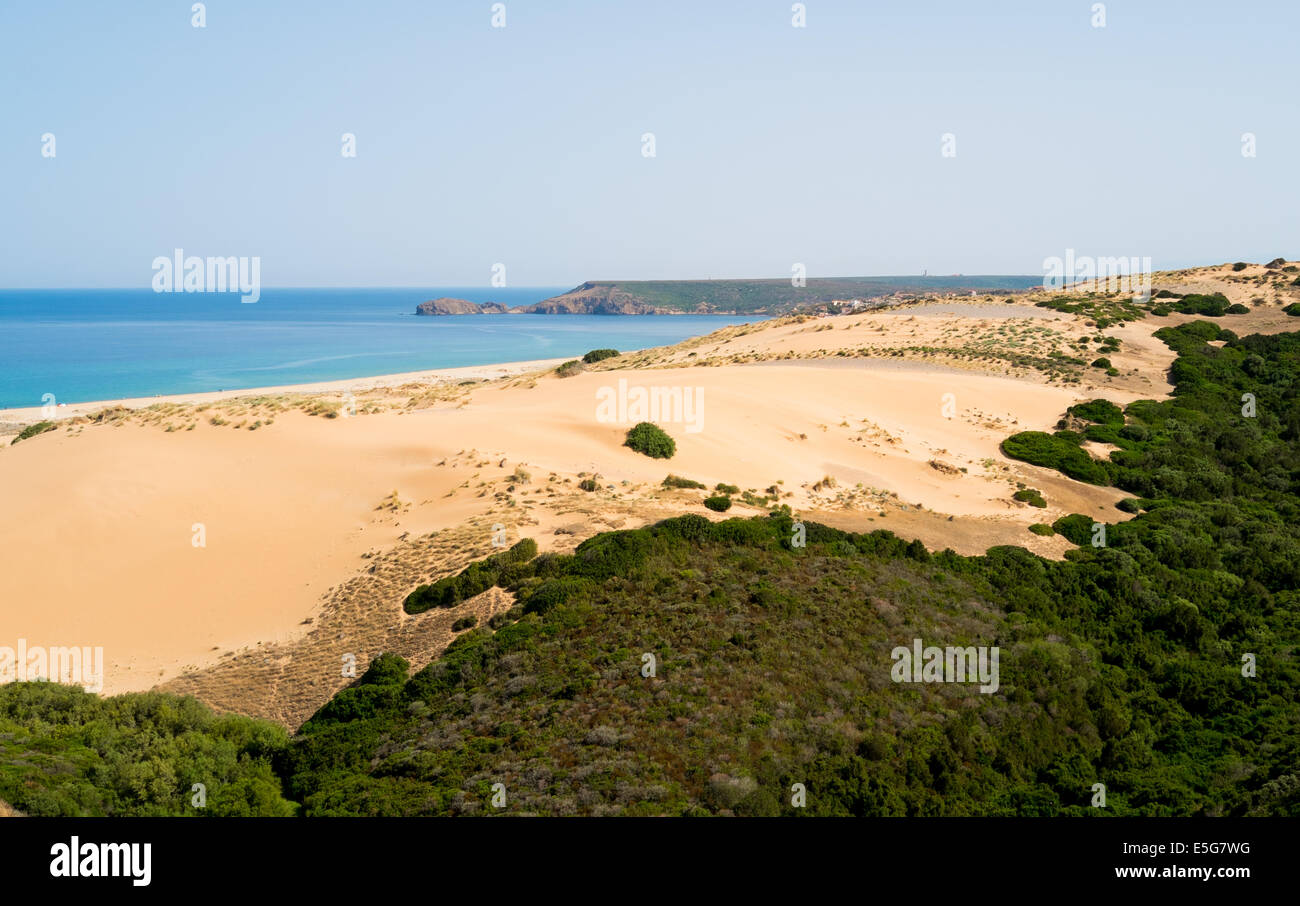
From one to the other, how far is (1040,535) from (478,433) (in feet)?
64.3

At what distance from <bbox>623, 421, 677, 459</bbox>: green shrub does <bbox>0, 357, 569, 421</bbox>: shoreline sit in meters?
32.4

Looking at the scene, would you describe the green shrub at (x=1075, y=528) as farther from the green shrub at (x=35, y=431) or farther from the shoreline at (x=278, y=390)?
the shoreline at (x=278, y=390)

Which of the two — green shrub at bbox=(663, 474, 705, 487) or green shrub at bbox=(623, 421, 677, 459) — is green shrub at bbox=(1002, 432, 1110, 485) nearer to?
green shrub at bbox=(623, 421, 677, 459)

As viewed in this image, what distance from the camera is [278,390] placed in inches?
2965

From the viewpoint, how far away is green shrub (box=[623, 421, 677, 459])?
2955cm

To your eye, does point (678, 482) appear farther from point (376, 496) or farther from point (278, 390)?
point (278, 390)

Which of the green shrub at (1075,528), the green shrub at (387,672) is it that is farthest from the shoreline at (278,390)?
the green shrub at (1075,528)

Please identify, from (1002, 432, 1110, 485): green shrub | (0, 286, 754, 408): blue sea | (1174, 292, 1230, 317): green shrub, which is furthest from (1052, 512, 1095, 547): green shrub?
(0, 286, 754, 408): blue sea

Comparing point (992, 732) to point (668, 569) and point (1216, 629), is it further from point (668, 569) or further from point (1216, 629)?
point (1216, 629)

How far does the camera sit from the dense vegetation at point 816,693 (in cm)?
1268

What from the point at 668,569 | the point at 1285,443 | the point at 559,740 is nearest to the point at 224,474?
the point at 668,569

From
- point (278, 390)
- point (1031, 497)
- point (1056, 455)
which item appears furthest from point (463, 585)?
point (278, 390)

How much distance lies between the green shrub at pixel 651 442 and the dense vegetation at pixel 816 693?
7516mm

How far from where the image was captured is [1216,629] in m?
20.3
